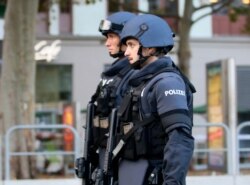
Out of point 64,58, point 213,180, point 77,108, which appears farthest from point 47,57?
point 213,180

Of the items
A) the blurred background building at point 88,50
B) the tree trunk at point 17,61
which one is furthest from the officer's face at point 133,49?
the blurred background building at point 88,50

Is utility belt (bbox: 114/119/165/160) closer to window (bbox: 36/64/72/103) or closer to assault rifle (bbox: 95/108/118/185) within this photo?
assault rifle (bbox: 95/108/118/185)

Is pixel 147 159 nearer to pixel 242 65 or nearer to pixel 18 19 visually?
pixel 18 19

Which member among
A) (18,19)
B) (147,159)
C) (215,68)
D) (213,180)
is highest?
(18,19)

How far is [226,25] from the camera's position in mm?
27094

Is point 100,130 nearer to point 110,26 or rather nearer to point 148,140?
point 110,26

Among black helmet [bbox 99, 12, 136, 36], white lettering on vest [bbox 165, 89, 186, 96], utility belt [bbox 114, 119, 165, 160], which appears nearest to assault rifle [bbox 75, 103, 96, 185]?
black helmet [bbox 99, 12, 136, 36]

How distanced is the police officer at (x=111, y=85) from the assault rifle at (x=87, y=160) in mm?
33

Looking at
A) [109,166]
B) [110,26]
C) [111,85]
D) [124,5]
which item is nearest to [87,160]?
[111,85]

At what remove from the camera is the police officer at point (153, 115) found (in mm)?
3816

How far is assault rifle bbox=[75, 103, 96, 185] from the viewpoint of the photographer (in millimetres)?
5105

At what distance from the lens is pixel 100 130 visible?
5227 mm

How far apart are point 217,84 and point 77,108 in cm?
404

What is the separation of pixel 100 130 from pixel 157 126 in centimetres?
126
